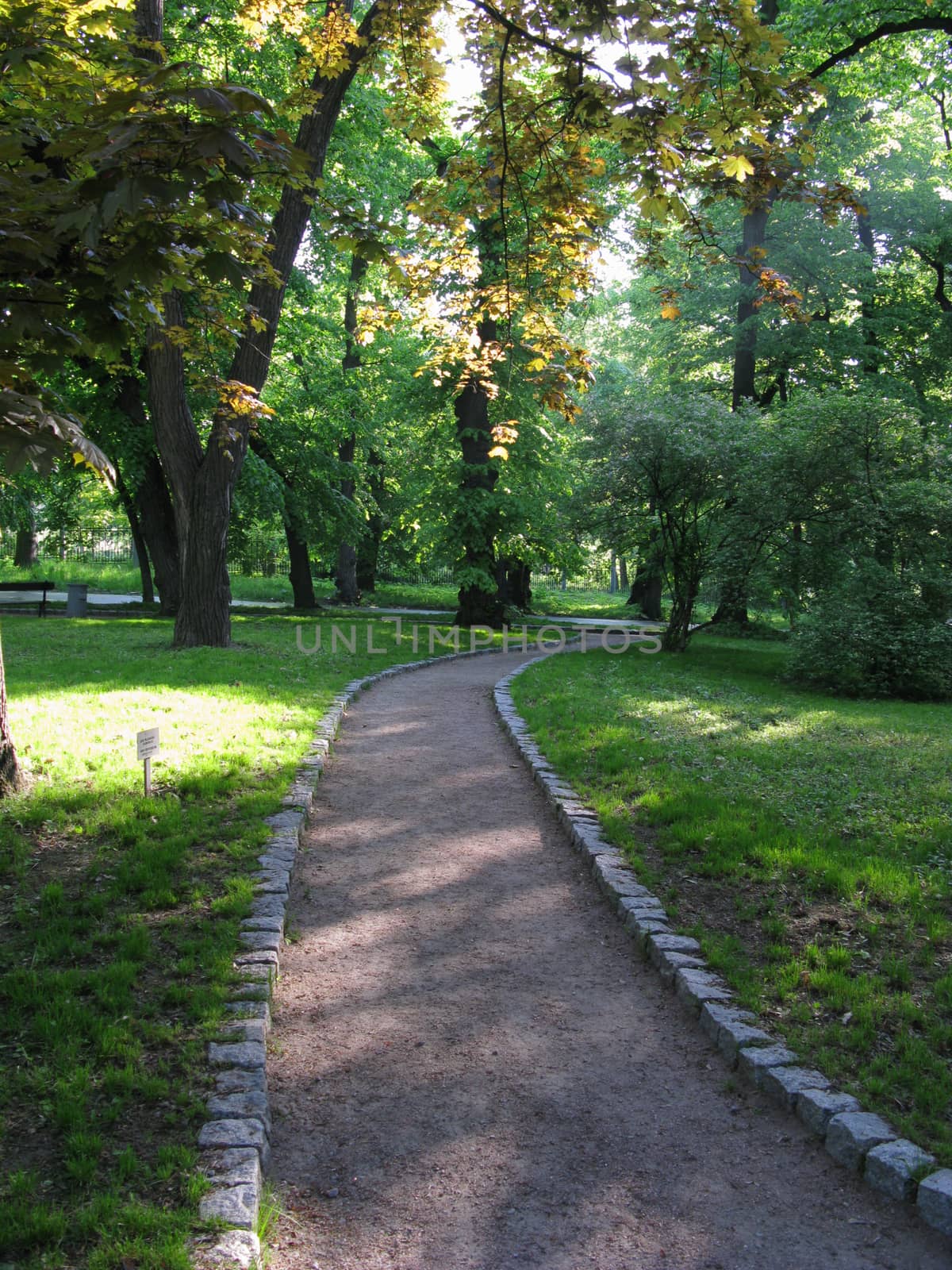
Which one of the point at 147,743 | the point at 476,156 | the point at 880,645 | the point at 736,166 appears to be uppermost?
the point at 476,156

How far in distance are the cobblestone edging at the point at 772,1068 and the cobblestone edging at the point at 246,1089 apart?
185cm

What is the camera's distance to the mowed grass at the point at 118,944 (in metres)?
2.62

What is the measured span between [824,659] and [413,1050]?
35.7ft

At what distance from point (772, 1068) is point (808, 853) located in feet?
7.17

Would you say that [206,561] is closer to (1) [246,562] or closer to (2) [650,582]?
(2) [650,582]

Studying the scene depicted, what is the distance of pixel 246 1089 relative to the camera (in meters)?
3.21

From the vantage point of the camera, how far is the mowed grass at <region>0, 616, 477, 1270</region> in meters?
2.62

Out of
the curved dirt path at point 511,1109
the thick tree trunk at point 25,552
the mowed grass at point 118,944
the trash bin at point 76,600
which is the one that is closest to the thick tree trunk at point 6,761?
the mowed grass at point 118,944

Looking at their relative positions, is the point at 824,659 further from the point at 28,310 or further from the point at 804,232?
the point at 804,232

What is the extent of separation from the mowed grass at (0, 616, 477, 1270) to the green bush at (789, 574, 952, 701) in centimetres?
791

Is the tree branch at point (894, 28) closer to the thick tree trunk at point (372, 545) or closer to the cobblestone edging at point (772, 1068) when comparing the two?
the cobblestone edging at point (772, 1068)

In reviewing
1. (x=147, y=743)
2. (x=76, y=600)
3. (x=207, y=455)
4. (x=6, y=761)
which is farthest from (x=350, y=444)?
(x=147, y=743)

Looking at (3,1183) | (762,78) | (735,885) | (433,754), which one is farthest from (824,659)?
(3,1183)

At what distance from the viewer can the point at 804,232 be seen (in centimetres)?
2270
